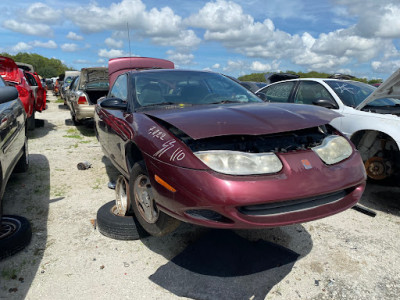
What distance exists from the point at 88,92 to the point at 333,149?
7.74 meters

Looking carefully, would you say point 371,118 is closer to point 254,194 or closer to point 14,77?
point 254,194

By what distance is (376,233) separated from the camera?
10.7ft

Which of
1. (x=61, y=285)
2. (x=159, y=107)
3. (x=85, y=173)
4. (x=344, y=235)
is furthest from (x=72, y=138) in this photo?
(x=344, y=235)

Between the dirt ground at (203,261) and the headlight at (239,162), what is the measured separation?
3.00ft

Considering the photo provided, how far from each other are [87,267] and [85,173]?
8.80ft

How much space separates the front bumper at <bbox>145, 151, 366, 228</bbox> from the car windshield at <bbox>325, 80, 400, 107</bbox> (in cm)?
282

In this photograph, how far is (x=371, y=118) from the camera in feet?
13.2

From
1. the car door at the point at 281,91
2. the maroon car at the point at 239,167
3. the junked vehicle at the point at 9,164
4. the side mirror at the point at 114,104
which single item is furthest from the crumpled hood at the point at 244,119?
the car door at the point at 281,91

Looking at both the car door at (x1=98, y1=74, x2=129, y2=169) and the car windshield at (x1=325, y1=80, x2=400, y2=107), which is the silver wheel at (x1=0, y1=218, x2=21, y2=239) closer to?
the car door at (x1=98, y1=74, x2=129, y2=169)

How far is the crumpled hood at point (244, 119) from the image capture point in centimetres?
214

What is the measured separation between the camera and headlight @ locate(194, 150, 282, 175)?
2.03 m

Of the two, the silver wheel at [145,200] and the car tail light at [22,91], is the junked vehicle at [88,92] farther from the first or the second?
the silver wheel at [145,200]

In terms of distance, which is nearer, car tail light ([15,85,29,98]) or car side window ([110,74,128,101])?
car side window ([110,74,128,101])

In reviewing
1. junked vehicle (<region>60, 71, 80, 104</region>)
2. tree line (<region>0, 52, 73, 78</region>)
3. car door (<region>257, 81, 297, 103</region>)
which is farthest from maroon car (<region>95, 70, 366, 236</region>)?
tree line (<region>0, 52, 73, 78</region>)
